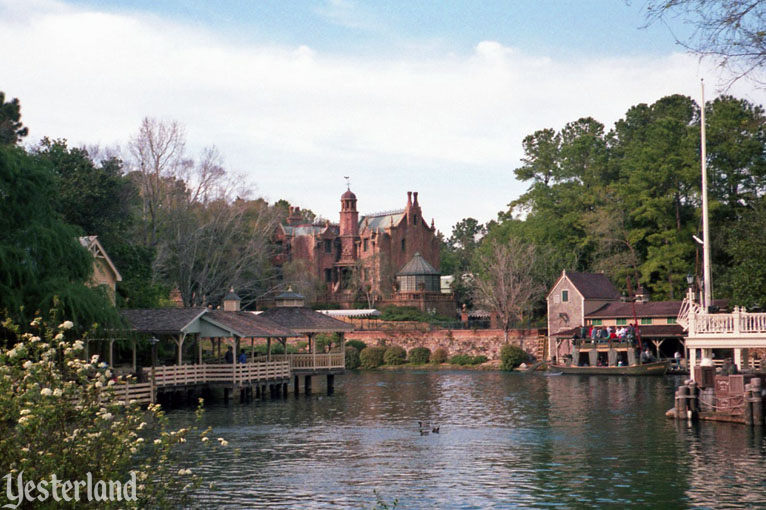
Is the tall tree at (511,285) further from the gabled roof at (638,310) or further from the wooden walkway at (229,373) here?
the wooden walkway at (229,373)

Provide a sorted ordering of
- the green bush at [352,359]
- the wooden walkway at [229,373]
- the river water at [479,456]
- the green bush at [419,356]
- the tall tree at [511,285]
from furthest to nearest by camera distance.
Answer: the tall tree at [511,285] → the green bush at [419,356] → the green bush at [352,359] → the wooden walkway at [229,373] → the river water at [479,456]

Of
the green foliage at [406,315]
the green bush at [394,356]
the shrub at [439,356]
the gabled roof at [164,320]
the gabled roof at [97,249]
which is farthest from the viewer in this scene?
the green foliage at [406,315]

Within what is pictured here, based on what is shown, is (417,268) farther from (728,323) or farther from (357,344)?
(728,323)

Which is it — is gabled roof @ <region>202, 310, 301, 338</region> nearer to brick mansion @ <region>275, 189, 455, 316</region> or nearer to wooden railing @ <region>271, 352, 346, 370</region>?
wooden railing @ <region>271, 352, 346, 370</region>

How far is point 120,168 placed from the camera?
58344 millimetres

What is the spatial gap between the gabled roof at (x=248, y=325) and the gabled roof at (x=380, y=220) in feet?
171

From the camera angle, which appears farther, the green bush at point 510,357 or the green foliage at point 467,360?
the green foliage at point 467,360

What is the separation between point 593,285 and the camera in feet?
240

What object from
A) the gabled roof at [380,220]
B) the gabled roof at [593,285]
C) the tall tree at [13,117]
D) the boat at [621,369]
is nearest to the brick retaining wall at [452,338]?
the gabled roof at [593,285]

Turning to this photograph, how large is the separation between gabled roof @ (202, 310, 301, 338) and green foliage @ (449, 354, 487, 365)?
89.6 feet

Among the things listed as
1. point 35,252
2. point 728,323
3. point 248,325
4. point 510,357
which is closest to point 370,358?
point 510,357

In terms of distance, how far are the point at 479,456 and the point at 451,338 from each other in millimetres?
51131

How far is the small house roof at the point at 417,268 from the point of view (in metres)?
94.8

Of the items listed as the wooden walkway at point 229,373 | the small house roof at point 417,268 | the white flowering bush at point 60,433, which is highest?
the small house roof at point 417,268
